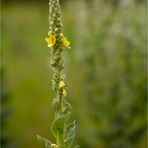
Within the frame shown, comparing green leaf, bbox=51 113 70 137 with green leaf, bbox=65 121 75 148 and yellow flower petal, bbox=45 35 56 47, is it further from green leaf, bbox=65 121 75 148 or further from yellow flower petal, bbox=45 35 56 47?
yellow flower petal, bbox=45 35 56 47

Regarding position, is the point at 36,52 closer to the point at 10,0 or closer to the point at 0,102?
the point at 0,102

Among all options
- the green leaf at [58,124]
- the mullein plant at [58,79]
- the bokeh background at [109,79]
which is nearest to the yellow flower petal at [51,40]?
the mullein plant at [58,79]

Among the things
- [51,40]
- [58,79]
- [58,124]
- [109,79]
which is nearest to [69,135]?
[58,124]

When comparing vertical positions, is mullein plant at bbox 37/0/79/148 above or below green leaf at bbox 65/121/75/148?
above

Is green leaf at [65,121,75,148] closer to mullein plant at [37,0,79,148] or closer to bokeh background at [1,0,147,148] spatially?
mullein plant at [37,0,79,148]

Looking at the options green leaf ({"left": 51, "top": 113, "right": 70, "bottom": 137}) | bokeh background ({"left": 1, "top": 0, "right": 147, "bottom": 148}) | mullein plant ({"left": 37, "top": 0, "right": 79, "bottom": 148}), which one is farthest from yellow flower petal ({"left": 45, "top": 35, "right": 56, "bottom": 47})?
bokeh background ({"left": 1, "top": 0, "right": 147, "bottom": 148})

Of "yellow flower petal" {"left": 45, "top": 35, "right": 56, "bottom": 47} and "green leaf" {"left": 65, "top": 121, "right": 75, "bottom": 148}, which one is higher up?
"yellow flower petal" {"left": 45, "top": 35, "right": 56, "bottom": 47}

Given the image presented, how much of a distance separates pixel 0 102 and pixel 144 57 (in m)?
1.68

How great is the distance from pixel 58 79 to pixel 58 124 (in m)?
0.14

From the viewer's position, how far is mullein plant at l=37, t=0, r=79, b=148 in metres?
1.95

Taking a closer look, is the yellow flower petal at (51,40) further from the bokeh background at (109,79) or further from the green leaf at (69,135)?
the bokeh background at (109,79)

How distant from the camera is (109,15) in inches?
271

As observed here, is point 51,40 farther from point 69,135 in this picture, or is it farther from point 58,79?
point 69,135

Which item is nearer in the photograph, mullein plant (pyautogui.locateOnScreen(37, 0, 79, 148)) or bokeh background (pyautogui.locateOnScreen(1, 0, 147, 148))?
mullein plant (pyautogui.locateOnScreen(37, 0, 79, 148))
